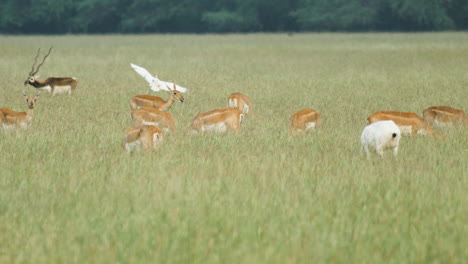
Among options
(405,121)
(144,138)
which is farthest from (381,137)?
(144,138)

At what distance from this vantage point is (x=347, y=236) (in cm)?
504

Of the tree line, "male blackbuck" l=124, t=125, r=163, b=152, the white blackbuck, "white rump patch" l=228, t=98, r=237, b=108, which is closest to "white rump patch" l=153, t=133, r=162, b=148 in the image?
"male blackbuck" l=124, t=125, r=163, b=152

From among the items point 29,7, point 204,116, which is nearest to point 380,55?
point 204,116

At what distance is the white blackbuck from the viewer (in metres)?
7.47

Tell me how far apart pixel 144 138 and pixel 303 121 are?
109 inches

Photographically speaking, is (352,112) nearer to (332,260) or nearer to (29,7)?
(332,260)

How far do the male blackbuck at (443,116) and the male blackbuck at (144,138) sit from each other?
167 inches

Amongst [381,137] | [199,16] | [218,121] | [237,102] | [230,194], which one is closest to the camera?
[230,194]

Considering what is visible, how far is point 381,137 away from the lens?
7.54m

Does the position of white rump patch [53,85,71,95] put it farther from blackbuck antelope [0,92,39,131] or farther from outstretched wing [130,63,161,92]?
blackbuck antelope [0,92,39,131]

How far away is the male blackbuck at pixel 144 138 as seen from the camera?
8.23 metres

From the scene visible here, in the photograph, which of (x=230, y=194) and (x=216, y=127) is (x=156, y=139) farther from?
(x=230, y=194)

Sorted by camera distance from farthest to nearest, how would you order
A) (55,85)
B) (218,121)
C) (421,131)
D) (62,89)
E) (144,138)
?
(62,89)
(55,85)
(218,121)
(421,131)
(144,138)

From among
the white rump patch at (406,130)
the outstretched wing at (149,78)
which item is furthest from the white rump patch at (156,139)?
the outstretched wing at (149,78)
